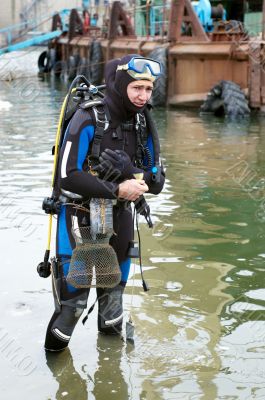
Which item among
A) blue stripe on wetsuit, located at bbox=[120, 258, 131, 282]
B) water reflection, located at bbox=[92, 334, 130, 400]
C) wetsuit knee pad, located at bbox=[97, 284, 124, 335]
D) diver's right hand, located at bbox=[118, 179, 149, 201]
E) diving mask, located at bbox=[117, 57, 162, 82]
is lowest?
water reflection, located at bbox=[92, 334, 130, 400]

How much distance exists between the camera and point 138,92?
419 cm

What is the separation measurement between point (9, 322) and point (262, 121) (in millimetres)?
11348

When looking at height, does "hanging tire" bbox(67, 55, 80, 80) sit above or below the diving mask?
below

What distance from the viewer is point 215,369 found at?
4.50 meters

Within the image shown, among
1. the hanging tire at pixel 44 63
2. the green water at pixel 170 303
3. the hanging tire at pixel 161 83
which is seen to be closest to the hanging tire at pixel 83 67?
the hanging tire at pixel 44 63

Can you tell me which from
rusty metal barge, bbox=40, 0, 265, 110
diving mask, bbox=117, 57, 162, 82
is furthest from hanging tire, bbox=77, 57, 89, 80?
diving mask, bbox=117, 57, 162, 82

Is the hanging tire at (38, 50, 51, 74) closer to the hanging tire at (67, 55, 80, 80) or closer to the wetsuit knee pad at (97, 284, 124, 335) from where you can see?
the hanging tire at (67, 55, 80, 80)

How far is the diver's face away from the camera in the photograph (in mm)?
4176

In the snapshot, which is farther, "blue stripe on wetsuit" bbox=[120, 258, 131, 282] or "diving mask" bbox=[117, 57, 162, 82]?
"blue stripe on wetsuit" bbox=[120, 258, 131, 282]

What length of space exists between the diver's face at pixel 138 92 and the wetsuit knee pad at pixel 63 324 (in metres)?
1.25

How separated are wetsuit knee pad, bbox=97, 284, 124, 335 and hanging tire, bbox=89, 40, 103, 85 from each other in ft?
66.0

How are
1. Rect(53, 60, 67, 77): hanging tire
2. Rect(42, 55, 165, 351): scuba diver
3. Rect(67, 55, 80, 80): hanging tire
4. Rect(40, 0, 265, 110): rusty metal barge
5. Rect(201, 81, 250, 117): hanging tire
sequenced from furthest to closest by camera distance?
Rect(53, 60, 67, 77): hanging tire
Rect(67, 55, 80, 80): hanging tire
Rect(40, 0, 265, 110): rusty metal barge
Rect(201, 81, 250, 117): hanging tire
Rect(42, 55, 165, 351): scuba diver

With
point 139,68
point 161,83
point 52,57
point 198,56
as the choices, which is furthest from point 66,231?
point 52,57

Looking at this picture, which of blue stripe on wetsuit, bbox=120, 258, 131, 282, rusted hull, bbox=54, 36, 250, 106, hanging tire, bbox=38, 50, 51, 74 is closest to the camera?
blue stripe on wetsuit, bbox=120, 258, 131, 282
